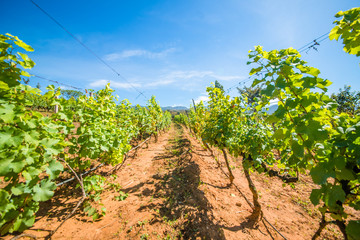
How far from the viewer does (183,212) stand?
3363mm

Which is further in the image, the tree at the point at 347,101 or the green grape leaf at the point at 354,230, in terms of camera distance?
the tree at the point at 347,101

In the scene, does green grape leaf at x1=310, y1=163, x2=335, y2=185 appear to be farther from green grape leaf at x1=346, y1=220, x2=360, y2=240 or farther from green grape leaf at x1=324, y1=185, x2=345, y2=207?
green grape leaf at x1=346, y1=220, x2=360, y2=240

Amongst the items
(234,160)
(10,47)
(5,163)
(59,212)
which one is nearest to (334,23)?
(10,47)

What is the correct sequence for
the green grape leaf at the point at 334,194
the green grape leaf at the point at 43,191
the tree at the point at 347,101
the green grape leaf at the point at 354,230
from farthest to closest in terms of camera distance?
the tree at the point at 347,101 < the green grape leaf at the point at 43,191 < the green grape leaf at the point at 334,194 < the green grape leaf at the point at 354,230

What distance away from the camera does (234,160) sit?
25.9ft

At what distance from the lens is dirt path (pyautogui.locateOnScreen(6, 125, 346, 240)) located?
9.10 feet

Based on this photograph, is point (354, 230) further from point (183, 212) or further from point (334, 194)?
point (183, 212)

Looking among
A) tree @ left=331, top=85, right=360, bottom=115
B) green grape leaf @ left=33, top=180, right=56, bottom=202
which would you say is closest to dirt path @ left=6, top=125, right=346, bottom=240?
green grape leaf @ left=33, top=180, right=56, bottom=202

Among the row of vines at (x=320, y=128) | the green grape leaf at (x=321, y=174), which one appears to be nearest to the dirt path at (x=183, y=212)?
the row of vines at (x=320, y=128)

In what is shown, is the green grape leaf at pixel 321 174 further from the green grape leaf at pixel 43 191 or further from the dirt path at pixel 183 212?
the green grape leaf at pixel 43 191

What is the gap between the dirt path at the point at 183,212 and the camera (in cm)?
277

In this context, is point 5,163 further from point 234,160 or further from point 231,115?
point 234,160

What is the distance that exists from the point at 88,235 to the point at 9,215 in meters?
1.39

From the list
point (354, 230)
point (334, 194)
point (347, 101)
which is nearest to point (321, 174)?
point (334, 194)
